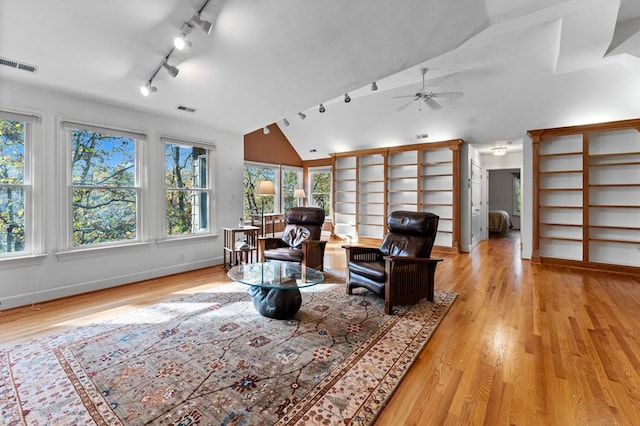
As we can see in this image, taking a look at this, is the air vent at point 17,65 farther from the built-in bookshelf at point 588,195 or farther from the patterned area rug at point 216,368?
the built-in bookshelf at point 588,195

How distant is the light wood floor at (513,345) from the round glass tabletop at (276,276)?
1113 millimetres

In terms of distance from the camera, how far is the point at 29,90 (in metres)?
3.23

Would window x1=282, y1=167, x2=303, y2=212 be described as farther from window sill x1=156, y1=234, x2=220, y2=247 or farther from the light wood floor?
the light wood floor

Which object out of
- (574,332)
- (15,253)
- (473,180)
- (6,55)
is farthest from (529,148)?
(15,253)

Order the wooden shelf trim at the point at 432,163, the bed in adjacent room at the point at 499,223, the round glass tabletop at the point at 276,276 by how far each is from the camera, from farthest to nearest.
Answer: the bed in adjacent room at the point at 499,223 < the wooden shelf trim at the point at 432,163 < the round glass tabletop at the point at 276,276

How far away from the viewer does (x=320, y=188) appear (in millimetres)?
9164

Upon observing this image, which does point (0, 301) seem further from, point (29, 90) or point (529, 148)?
point (529, 148)

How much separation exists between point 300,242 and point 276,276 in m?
1.71

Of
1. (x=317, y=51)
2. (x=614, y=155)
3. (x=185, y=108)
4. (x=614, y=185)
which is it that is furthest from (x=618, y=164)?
(x=185, y=108)

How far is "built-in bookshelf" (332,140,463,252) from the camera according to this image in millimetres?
6568

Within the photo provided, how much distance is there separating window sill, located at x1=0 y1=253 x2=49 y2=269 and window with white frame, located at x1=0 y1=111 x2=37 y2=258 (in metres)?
0.08

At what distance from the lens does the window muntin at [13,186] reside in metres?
3.16

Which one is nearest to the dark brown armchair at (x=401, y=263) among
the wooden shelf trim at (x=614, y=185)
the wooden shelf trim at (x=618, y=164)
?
the wooden shelf trim at (x=614, y=185)

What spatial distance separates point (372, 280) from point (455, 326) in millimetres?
911
